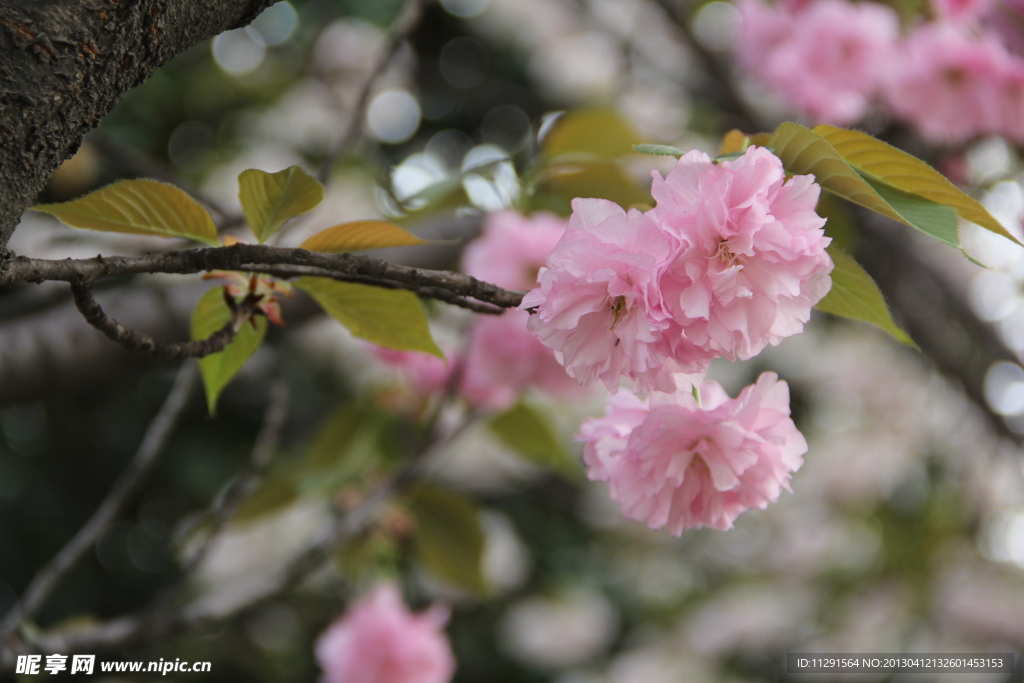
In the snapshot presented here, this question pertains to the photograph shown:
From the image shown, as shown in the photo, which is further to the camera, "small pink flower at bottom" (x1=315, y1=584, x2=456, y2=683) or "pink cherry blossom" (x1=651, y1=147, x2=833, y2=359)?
"small pink flower at bottom" (x1=315, y1=584, x2=456, y2=683)

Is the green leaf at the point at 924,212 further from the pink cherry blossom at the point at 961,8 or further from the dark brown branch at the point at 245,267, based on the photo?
the pink cherry blossom at the point at 961,8

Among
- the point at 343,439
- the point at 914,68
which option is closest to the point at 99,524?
the point at 343,439

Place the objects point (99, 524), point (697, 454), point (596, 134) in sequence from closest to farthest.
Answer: point (697, 454) < point (99, 524) < point (596, 134)

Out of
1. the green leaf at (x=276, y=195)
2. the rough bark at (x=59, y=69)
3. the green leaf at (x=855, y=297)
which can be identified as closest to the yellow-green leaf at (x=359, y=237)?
the green leaf at (x=276, y=195)

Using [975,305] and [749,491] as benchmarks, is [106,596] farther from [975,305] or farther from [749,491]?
[975,305]

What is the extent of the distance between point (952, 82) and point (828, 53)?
0.71ft

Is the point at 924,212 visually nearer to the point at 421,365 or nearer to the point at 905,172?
the point at 905,172

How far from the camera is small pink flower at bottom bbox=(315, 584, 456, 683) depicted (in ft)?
3.47

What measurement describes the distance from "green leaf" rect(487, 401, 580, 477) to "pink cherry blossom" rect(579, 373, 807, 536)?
66cm

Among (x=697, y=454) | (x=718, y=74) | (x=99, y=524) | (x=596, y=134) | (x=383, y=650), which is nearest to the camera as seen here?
(x=697, y=454)

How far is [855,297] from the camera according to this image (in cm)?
39

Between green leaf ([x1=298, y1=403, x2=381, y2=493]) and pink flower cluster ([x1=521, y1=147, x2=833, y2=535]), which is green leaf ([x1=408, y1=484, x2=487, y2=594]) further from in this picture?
pink flower cluster ([x1=521, y1=147, x2=833, y2=535])

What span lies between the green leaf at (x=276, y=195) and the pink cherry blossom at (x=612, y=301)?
152 mm

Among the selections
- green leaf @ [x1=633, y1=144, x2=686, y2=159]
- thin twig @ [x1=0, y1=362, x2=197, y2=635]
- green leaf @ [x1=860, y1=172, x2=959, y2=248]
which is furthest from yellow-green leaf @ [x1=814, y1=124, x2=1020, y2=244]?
thin twig @ [x1=0, y1=362, x2=197, y2=635]
